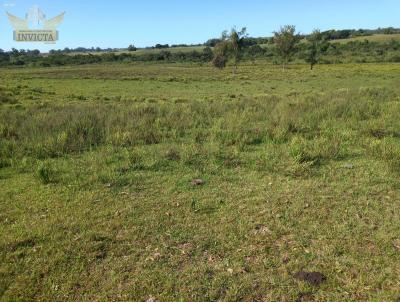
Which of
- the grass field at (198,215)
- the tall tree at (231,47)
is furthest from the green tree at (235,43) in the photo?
the grass field at (198,215)

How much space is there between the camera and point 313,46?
7319cm

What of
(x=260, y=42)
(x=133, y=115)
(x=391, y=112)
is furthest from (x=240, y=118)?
(x=260, y=42)

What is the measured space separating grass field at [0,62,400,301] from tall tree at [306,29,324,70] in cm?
6625

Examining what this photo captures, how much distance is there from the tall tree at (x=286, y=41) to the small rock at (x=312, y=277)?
233 ft

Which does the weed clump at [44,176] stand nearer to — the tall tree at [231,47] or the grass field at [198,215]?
the grass field at [198,215]

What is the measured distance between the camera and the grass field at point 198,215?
3779 mm

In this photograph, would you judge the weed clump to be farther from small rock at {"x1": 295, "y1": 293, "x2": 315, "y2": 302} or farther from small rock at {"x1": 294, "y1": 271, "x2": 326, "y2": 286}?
small rock at {"x1": 295, "y1": 293, "x2": 315, "y2": 302}

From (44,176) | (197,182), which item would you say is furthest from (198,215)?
(44,176)

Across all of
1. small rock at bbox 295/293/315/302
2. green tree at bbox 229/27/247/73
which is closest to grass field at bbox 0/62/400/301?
small rock at bbox 295/293/315/302

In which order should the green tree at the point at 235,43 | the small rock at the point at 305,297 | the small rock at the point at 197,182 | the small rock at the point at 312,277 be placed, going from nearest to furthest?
the small rock at the point at 305,297 < the small rock at the point at 312,277 < the small rock at the point at 197,182 < the green tree at the point at 235,43

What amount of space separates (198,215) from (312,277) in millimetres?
1883

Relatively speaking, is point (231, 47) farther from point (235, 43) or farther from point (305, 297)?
point (305, 297)

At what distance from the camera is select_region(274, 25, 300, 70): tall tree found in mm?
71750

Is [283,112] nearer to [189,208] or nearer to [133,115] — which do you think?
[133,115]
